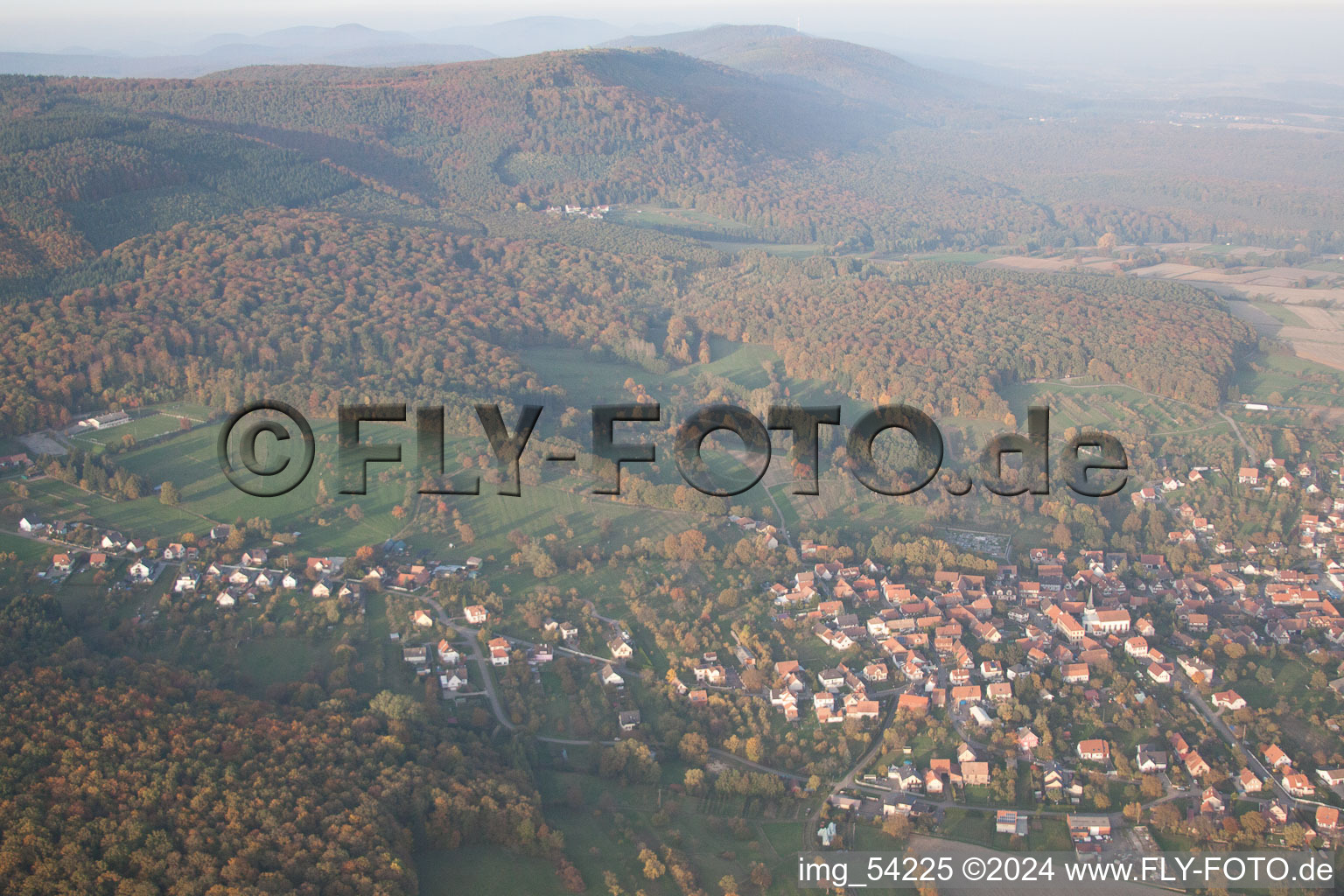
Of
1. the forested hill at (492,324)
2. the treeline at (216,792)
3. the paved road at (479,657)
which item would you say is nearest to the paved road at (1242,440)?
the forested hill at (492,324)

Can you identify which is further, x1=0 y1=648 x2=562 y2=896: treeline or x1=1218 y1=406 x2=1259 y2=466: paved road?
x1=1218 y1=406 x2=1259 y2=466: paved road

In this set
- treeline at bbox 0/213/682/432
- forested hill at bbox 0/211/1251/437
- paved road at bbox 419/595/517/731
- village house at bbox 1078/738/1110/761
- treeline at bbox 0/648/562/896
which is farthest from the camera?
forested hill at bbox 0/211/1251/437

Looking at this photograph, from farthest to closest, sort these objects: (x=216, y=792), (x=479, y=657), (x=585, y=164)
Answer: (x=585, y=164)
(x=479, y=657)
(x=216, y=792)

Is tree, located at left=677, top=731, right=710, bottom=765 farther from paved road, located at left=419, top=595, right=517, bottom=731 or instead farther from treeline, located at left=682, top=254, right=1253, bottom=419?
treeline, located at left=682, top=254, right=1253, bottom=419

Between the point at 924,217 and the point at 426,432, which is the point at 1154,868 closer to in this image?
the point at 426,432

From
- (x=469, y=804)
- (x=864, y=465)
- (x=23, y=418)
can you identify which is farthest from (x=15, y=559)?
(x=864, y=465)

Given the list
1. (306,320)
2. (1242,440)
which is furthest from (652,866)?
(306,320)

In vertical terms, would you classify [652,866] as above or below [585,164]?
below

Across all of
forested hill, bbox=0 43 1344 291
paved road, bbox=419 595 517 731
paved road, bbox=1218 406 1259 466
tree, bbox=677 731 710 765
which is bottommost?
tree, bbox=677 731 710 765

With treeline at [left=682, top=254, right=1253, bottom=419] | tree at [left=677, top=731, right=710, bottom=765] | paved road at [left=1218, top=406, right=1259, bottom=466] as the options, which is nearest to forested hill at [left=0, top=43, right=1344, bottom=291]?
treeline at [left=682, top=254, right=1253, bottom=419]

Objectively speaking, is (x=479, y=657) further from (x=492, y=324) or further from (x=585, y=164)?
(x=585, y=164)

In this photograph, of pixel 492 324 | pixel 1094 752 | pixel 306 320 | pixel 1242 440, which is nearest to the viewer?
pixel 1094 752
